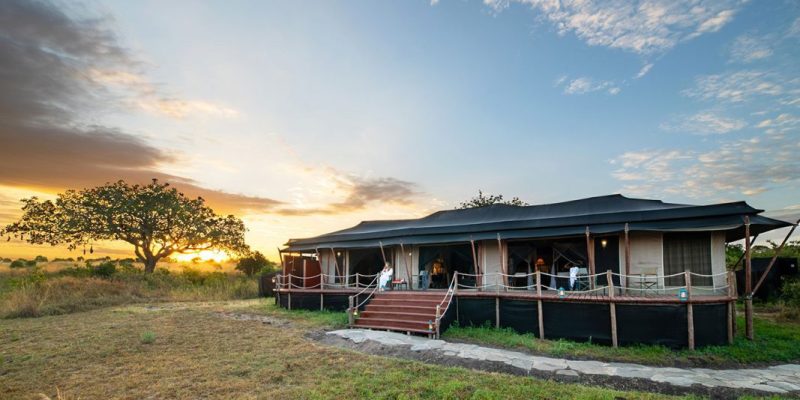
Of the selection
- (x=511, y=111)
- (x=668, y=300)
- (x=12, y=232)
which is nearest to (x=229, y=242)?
(x=12, y=232)

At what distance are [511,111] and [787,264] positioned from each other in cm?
1619

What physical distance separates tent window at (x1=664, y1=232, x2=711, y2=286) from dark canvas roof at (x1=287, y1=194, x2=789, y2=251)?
95cm

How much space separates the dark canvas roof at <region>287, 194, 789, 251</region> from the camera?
12.9 meters

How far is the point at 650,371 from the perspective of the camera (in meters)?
9.60

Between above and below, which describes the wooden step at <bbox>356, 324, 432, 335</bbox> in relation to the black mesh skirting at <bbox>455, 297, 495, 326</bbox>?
below

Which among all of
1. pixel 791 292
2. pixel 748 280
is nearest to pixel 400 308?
pixel 748 280

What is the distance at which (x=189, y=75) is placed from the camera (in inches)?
639

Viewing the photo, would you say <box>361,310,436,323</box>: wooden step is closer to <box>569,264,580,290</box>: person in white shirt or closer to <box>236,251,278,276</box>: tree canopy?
<box>569,264,580,290</box>: person in white shirt

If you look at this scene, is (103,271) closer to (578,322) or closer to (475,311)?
(475,311)

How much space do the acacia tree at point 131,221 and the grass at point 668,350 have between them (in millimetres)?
27856

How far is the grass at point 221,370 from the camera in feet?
26.2

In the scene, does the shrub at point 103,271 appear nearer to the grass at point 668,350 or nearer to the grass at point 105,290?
the grass at point 105,290

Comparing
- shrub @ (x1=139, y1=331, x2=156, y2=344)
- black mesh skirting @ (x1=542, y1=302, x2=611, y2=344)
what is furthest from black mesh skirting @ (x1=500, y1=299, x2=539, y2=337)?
shrub @ (x1=139, y1=331, x2=156, y2=344)

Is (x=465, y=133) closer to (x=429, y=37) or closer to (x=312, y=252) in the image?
(x=429, y=37)
